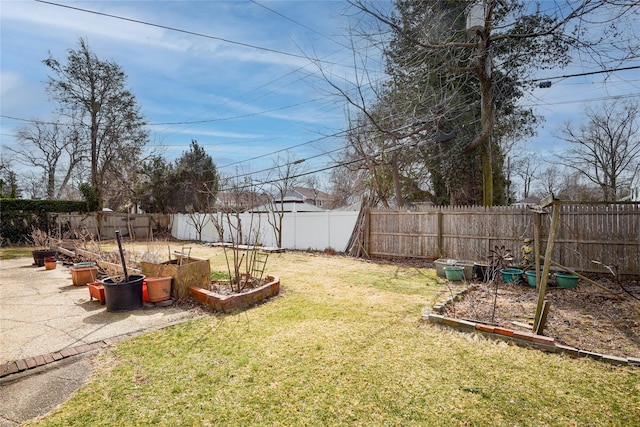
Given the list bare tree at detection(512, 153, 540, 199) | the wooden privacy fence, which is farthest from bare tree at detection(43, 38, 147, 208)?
bare tree at detection(512, 153, 540, 199)

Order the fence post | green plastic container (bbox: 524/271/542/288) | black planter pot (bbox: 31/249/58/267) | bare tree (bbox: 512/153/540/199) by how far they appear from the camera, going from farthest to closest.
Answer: bare tree (bbox: 512/153/540/199) → the fence post → black planter pot (bbox: 31/249/58/267) → green plastic container (bbox: 524/271/542/288)

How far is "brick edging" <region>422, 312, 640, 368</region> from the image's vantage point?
2711mm

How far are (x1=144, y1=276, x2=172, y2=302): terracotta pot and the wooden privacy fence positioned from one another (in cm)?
583

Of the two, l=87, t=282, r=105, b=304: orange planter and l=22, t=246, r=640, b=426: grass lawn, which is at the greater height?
l=87, t=282, r=105, b=304: orange planter

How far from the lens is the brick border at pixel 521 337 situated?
2.71m

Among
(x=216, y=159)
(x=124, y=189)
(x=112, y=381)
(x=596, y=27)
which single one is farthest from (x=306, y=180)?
(x=112, y=381)

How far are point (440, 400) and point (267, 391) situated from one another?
47.0 inches

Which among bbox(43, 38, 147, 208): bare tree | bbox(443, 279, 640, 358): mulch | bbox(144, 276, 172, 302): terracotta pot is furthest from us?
bbox(43, 38, 147, 208): bare tree

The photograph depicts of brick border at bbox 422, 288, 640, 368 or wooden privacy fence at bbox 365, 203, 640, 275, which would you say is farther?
wooden privacy fence at bbox 365, 203, 640, 275

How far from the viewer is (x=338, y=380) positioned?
7.88 ft

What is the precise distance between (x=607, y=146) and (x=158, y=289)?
2420 centimetres

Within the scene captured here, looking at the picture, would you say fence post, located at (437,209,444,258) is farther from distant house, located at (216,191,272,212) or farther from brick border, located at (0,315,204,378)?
brick border, located at (0,315,204,378)

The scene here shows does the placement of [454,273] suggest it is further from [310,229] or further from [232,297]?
[310,229]

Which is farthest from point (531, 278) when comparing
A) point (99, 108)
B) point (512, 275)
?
point (99, 108)
